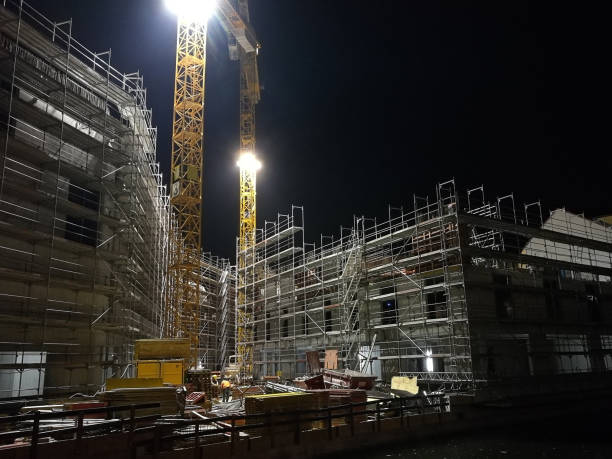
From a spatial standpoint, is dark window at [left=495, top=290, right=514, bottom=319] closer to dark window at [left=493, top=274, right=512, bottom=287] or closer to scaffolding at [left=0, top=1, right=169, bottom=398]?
dark window at [left=493, top=274, right=512, bottom=287]

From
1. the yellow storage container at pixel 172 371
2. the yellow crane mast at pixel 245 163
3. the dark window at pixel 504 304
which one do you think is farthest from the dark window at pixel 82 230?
the dark window at pixel 504 304

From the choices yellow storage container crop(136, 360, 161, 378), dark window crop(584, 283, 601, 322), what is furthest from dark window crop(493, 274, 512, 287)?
yellow storage container crop(136, 360, 161, 378)

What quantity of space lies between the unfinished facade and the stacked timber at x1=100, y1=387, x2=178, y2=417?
12168mm

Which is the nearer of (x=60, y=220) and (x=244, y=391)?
(x=60, y=220)

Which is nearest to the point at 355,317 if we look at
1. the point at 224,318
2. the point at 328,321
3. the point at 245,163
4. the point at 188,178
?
the point at 328,321

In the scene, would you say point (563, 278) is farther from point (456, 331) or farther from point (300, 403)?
point (300, 403)

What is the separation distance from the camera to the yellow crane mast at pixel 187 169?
109ft

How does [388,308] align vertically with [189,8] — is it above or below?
below

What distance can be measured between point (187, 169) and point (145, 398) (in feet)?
74.8

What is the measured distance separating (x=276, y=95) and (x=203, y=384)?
4811 centimetres

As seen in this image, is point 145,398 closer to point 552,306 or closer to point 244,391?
point 244,391

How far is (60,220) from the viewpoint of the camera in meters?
18.7

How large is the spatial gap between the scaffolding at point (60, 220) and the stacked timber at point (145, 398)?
5.97 m

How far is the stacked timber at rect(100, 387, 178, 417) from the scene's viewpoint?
12.5 metres
